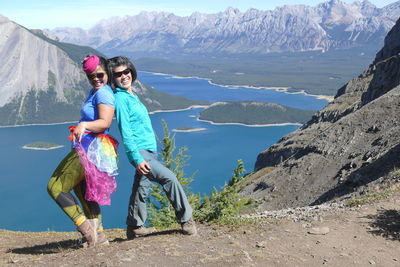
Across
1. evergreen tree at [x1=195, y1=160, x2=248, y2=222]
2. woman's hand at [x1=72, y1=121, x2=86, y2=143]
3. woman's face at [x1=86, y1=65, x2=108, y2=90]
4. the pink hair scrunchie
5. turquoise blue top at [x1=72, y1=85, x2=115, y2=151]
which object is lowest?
evergreen tree at [x1=195, y1=160, x2=248, y2=222]

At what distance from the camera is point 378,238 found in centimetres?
1027

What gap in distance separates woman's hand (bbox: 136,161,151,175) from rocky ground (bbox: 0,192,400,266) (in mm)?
1759

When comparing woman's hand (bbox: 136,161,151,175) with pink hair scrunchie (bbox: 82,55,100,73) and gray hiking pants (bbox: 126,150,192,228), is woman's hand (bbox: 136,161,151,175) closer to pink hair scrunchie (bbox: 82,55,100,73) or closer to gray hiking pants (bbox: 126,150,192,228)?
gray hiking pants (bbox: 126,150,192,228)

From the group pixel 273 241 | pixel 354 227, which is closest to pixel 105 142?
pixel 273 241

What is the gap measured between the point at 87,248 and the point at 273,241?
4563 mm

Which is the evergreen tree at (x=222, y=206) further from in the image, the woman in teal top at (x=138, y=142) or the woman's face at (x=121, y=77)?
the woman's face at (x=121, y=77)

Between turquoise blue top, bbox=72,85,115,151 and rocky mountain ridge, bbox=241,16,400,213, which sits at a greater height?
turquoise blue top, bbox=72,85,115,151

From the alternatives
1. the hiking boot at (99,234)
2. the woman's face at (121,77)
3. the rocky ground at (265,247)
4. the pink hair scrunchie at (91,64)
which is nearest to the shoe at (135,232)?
the rocky ground at (265,247)

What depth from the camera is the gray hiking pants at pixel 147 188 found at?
9539 mm

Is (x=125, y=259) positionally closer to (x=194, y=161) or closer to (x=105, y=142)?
(x=105, y=142)

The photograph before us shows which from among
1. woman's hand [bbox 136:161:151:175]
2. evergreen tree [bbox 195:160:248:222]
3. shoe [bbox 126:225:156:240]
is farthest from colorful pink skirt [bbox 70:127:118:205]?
evergreen tree [bbox 195:160:248:222]

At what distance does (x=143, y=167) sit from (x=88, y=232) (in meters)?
2.47

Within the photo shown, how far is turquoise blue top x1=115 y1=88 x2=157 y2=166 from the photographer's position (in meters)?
9.32

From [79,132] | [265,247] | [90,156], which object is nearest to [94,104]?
[79,132]
